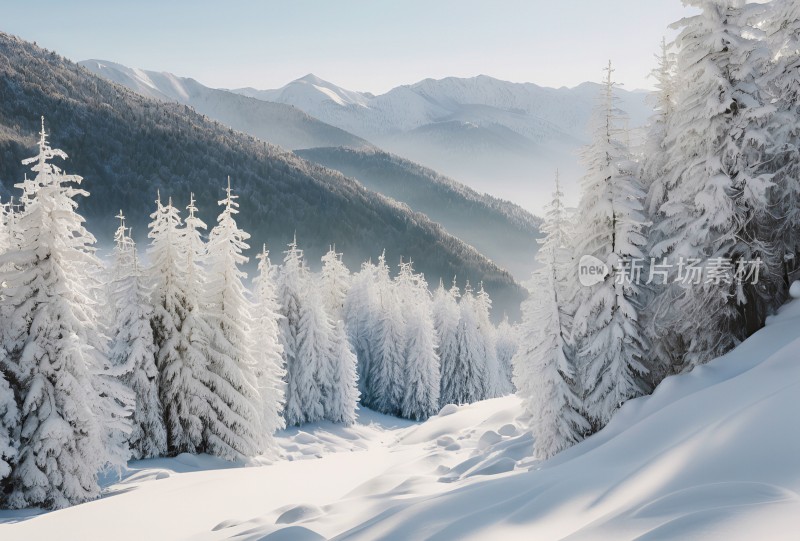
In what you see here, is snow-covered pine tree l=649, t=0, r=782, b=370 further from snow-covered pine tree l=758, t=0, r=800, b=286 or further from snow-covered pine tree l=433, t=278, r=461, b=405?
snow-covered pine tree l=433, t=278, r=461, b=405

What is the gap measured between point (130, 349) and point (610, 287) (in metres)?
19.2

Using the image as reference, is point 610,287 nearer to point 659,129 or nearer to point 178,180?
point 659,129

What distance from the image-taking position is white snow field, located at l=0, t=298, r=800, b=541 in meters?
5.66

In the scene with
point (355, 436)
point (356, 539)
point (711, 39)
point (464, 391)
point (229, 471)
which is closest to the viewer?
point (356, 539)

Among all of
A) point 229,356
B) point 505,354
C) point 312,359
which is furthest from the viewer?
point 505,354

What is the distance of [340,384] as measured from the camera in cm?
4478

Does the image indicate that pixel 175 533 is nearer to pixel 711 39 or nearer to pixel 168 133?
pixel 711 39

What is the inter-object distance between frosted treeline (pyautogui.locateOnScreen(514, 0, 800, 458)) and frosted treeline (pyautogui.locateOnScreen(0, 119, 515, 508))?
44.6 ft

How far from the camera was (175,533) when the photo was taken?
11.9m

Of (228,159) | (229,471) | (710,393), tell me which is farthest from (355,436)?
(228,159)

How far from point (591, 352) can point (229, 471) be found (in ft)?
43.8

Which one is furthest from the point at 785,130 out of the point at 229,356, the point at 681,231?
the point at 229,356

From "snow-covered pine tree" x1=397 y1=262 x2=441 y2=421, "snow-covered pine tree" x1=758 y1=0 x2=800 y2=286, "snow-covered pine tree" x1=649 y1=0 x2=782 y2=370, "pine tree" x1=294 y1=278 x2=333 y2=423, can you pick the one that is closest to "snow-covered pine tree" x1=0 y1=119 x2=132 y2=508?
"snow-covered pine tree" x1=649 y1=0 x2=782 y2=370

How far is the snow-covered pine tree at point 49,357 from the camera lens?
16.3 metres
